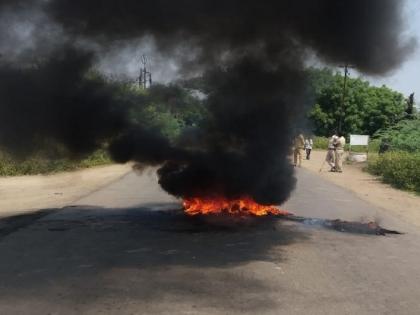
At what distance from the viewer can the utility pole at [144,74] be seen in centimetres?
968

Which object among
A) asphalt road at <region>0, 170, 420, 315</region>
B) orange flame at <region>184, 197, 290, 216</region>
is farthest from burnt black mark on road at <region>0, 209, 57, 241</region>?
orange flame at <region>184, 197, 290, 216</region>

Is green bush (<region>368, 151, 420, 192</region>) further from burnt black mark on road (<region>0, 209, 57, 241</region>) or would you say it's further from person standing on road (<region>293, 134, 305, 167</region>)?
burnt black mark on road (<region>0, 209, 57, 241</region>)

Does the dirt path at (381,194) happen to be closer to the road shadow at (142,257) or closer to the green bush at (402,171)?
the green bush at (402,171)

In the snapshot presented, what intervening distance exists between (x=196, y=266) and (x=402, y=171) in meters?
14.0

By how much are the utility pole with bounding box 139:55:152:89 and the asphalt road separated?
95.7 inches

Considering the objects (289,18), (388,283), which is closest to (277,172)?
(289,18)

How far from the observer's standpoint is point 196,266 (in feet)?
21.7

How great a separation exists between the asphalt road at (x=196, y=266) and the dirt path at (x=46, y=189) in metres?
1.87

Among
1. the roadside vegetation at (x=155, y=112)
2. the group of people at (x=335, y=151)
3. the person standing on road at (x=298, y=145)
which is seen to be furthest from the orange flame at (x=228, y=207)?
the group of people at (x=335, y=151)

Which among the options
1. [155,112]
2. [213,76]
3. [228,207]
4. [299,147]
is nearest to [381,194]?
[299,147]

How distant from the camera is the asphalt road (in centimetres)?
521

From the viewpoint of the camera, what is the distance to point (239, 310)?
5.00m

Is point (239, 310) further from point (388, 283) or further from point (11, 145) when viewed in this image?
point (11, 145)

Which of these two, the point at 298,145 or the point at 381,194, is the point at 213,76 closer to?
the point at 298,145
